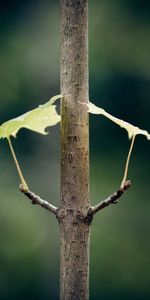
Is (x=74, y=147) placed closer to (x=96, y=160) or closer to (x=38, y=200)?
(x=38, y=200)

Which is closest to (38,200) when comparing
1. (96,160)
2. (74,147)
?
(74,147)

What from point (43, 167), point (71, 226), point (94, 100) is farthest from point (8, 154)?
point (71, 226)

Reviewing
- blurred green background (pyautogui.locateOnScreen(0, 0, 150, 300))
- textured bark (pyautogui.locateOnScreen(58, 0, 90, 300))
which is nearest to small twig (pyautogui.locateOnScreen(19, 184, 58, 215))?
textured bark (pyautogui.locateOnScreen(58, 0, 90, 300))

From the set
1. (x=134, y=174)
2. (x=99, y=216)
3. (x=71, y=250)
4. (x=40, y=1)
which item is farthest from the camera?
(x=40, y=1)

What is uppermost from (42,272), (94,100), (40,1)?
(40,1)

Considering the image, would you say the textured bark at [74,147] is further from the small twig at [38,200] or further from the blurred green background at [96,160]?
the blurred green background at [96,160]

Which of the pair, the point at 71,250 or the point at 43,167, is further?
the point at 43,167

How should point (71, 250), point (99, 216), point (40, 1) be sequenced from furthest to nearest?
A: point (40, 1), point (99, 216), point (71, 250)

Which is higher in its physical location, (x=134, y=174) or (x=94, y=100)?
(x=94, y=100)

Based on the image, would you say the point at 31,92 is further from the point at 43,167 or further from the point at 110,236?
the point at 110,236
